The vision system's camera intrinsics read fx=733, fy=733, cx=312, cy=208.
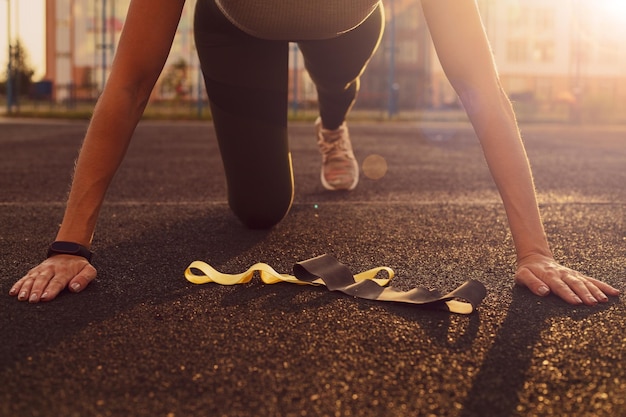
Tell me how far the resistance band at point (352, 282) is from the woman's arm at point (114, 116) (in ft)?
1.01

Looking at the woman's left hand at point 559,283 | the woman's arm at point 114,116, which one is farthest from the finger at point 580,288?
the woman's arm at point 114,116

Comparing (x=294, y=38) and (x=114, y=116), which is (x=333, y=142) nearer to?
(x=294, y=38)

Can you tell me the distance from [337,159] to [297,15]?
192 cm

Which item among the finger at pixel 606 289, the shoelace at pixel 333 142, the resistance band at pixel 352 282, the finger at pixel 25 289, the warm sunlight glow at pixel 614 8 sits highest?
the warm sunlight glow at pixel 614 8

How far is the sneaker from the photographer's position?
3.85 m

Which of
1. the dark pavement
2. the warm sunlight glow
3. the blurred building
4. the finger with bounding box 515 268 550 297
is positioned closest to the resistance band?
the dark pavement

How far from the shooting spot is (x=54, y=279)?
1789mm

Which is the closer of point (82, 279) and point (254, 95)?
point (82, 279)

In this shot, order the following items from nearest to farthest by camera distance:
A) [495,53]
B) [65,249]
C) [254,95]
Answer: [65,249], [254,95], [495,53]

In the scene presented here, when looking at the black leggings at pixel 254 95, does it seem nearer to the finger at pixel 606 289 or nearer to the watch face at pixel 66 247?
the watch face at pixel 66 247

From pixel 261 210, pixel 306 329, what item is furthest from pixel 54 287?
pixel 261 210

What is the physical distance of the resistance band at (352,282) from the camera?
1.67 metres

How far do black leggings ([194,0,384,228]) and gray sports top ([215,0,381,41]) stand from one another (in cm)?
51

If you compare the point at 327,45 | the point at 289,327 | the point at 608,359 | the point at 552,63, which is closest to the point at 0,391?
the point at 289,327
